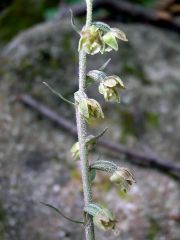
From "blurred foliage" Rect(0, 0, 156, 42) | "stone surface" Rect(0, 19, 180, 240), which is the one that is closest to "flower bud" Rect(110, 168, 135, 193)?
"stone surface" Rect(0, 19, 180, 240)

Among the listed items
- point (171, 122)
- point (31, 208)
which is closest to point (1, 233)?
point (31, 208)

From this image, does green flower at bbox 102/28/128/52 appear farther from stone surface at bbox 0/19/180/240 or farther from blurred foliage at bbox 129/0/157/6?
blurred foliage at bbox 129/0/157/6

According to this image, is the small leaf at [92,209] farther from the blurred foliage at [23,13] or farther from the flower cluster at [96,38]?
the blurred foliage at [23,13]

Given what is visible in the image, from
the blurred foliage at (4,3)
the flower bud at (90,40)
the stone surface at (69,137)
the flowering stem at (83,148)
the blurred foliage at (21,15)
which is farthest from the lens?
the blurred foliage at (4,3)

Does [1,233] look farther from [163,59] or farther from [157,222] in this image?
[163,59]

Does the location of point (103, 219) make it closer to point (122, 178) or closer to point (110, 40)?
point (122, 178)

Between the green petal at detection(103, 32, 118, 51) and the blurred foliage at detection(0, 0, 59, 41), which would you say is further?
the blurred foliage at detection(0, 0, 59, 41)

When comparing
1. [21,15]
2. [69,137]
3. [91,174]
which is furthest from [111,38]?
[21,15]

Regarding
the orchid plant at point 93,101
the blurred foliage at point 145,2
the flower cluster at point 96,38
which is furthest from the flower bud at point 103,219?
the blurred foliage at point 145,2

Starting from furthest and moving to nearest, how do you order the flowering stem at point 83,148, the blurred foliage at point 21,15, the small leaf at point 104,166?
the blurred foliage at point 21,15, the small leaf at point 104,166, the flowering stem at point 83,148
